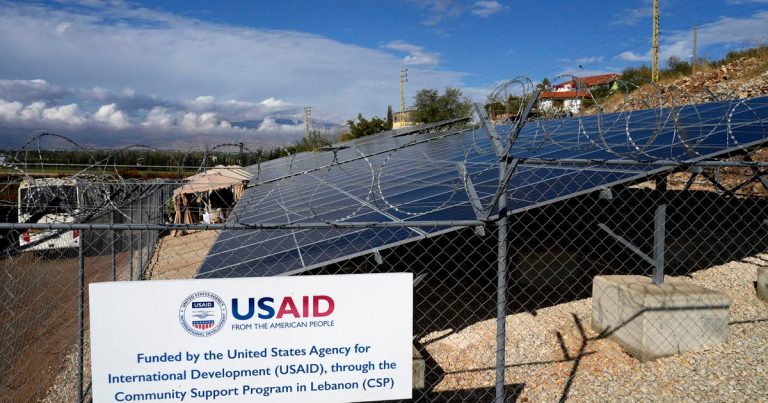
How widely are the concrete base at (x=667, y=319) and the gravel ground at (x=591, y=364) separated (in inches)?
5.4

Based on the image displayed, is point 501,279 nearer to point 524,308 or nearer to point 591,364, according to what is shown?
point 591,364

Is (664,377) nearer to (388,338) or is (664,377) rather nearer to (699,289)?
(699,289)

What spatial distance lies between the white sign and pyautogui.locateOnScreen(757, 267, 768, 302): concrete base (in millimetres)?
6786

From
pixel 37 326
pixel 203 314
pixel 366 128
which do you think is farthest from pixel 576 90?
pixel 366 128

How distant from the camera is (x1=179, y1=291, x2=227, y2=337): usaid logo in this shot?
3.36 meters

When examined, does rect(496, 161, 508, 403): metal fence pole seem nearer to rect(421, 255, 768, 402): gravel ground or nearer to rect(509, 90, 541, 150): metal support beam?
rect(509, 90, 541, 150): metal support beam

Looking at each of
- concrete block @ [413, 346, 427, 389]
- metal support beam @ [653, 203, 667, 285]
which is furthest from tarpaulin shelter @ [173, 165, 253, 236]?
concrete block @ [413, 346, 427, 389]

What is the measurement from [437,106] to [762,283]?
46.4 metres

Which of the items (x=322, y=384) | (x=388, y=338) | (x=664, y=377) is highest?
(x=388, y=338)

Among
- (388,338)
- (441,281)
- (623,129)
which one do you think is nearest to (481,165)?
(441,281)

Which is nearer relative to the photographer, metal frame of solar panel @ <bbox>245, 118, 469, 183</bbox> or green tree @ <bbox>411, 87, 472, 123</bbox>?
metal frame of solar panel @ <bbox>245, 118, 469, 183</bbox>

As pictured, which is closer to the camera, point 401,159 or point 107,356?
point 107,356

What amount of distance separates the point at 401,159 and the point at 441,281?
17.7ft

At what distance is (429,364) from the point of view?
6.62m
